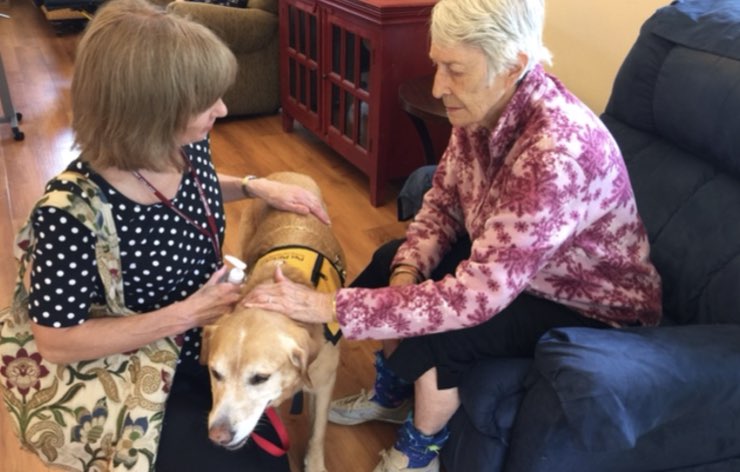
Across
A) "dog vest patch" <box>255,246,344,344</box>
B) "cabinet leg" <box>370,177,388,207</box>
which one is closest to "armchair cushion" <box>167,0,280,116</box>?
"cabinet leg" <box>370,177,388,207</box>

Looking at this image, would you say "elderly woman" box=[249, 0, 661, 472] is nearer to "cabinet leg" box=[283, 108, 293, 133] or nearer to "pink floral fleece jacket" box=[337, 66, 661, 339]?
"pink floral fleece jacket" box=[337, 66, 661, 339]

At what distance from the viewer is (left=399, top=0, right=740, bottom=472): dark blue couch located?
1.11m

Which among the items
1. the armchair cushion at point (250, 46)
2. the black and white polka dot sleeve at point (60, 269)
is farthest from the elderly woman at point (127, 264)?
the armchair cushion at point (250, 46)

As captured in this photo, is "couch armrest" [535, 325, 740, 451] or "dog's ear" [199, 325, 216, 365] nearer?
"couch armrest" [535, 325, 740, 451]

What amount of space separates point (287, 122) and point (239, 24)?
61 cm

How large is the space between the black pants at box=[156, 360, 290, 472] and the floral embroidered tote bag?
0.06m

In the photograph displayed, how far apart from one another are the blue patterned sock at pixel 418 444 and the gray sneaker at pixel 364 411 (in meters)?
0.24

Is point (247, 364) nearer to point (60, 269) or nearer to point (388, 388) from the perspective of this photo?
point (60, 269)

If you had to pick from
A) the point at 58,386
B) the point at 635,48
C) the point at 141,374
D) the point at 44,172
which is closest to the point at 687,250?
the point at 635,48

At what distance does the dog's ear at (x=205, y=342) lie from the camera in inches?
50.7

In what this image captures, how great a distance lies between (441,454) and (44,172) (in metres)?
2.60

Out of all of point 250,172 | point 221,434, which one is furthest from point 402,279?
point 250,172

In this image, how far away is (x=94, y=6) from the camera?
542 centimetres

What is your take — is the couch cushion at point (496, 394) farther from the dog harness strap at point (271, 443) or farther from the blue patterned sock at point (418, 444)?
the dog harness strap at point (271, 443)
